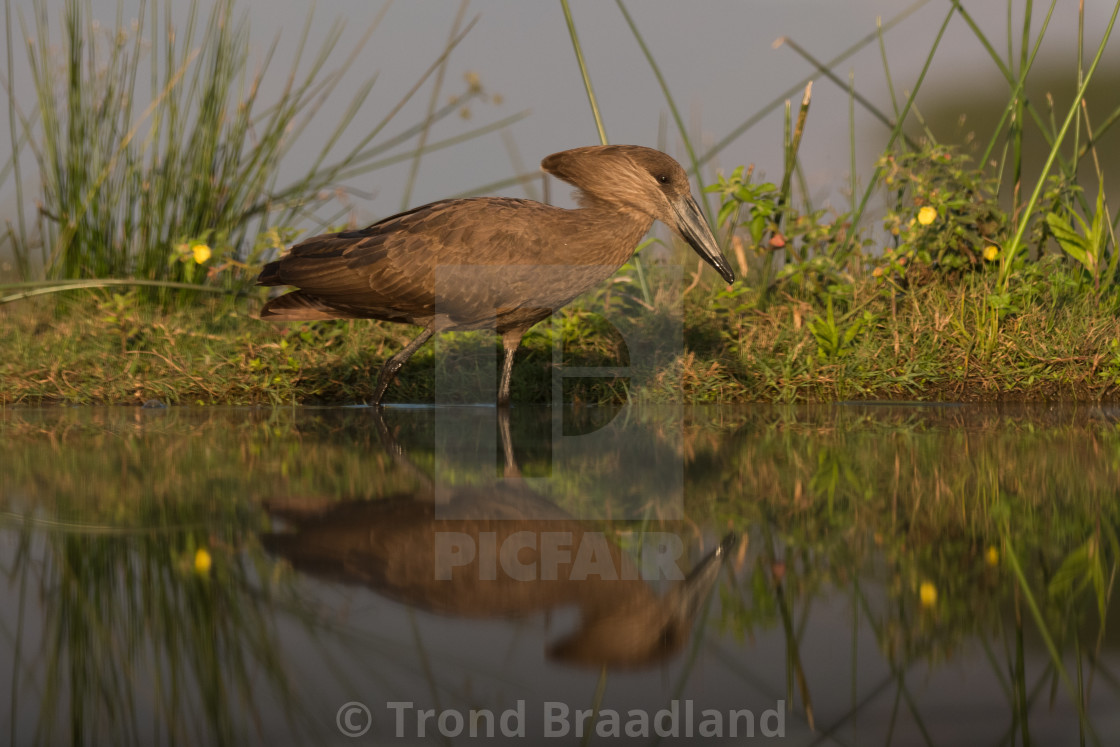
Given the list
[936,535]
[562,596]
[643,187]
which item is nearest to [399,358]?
[643,187]

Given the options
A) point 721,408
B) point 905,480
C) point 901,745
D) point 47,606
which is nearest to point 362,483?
point 47,606

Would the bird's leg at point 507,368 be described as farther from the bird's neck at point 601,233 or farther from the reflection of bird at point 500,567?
the reflection of bird at point 500,567

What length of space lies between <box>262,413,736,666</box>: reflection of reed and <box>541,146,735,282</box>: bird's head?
261 cm

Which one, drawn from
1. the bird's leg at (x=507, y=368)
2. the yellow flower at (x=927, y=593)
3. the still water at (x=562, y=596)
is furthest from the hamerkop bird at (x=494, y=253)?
the yellow flower at (x=927, y=593)

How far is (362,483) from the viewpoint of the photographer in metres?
3.24

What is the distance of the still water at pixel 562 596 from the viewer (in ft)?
4.86

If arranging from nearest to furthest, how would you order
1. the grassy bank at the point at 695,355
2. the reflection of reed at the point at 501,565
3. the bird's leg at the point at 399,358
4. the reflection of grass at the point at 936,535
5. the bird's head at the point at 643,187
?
the reflection of grass at the point at 936,535 → the reflection of reed at the point at 501,565 → the bird's head at the point at 643,187 → the bird's leg at the point at 399,358 → the grassy bank at the point at 695,355

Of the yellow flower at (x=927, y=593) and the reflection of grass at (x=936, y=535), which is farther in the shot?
the yellow flower at (x=927, y=593)

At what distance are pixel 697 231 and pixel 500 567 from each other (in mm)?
3397

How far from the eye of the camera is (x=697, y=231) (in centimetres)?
537

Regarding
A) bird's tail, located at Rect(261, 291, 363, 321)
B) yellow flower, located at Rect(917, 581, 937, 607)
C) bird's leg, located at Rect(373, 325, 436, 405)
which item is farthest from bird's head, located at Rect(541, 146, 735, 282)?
yellow flower, located at Rect(917, 581, 937, 607)

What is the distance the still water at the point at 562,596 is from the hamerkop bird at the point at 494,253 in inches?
55.0

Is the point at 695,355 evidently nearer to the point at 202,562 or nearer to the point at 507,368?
the point at 507,368

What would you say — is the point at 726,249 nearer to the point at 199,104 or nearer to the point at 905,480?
the point at 199,104
